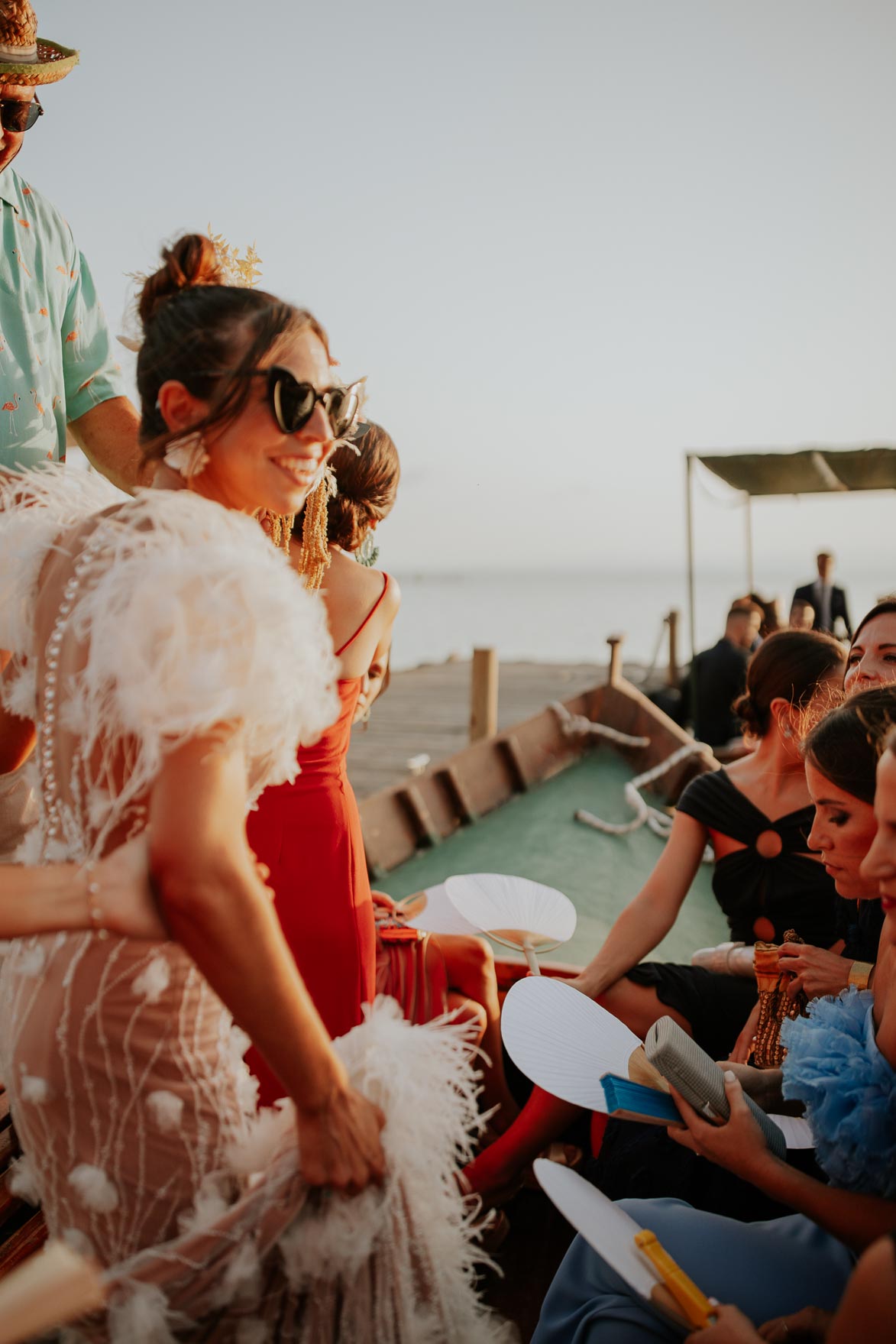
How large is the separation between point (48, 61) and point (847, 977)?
2309mm

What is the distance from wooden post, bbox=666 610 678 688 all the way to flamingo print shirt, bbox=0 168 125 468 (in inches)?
479

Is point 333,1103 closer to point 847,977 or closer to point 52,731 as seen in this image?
point 52,731

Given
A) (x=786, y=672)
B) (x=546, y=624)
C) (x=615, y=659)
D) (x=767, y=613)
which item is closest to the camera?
(x=786, y=672)

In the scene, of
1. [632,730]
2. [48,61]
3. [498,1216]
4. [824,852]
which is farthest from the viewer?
[632,730]

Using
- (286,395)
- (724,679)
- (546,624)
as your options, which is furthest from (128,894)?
(546,624)

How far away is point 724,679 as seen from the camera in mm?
7762

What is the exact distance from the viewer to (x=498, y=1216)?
199 centimetres

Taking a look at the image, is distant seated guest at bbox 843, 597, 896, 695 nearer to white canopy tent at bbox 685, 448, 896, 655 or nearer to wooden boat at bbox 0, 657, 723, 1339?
wooden boat at bbox 0, 657, 723, 1339

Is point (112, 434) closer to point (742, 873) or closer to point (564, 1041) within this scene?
point (564, 1041)

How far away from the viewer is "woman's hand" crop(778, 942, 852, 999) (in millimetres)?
1808

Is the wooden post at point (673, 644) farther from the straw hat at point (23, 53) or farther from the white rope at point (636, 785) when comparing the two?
the straw hat at point (23, 53)

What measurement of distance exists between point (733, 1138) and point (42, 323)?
1.97 meters

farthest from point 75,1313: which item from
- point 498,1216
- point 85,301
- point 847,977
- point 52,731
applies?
point 85,301

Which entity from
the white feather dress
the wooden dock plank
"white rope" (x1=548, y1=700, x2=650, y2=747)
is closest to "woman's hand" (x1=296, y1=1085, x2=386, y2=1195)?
the white feather dress
